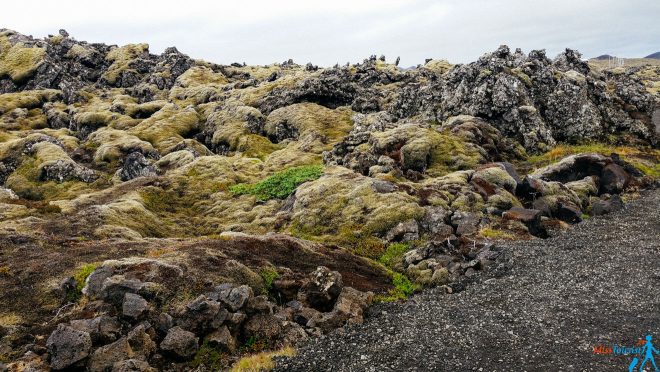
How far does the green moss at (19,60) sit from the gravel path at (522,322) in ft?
474

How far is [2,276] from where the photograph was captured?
82.1 feet

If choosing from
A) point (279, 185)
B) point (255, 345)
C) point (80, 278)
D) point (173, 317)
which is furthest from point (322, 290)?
point (279, 185)

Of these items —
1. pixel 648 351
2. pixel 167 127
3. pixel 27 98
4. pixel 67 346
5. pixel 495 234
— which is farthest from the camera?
pixel 27 98

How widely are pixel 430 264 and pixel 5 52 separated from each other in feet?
540

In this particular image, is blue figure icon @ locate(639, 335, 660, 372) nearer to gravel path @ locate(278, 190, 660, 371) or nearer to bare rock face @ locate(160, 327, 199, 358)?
gravel path @ locate(278, 190, 660, 371)

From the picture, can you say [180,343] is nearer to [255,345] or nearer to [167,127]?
[255,345]

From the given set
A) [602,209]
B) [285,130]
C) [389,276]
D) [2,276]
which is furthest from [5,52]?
[602,209]

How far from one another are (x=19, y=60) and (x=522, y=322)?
528ft

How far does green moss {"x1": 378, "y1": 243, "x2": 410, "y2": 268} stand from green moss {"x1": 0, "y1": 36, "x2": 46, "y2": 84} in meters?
138

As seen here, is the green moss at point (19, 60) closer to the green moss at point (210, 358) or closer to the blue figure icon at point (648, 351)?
the green moss at point (210, 358)

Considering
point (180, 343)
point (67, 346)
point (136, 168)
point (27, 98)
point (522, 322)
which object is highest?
point (27, 98)

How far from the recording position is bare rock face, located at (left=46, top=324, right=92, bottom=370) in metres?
18.2

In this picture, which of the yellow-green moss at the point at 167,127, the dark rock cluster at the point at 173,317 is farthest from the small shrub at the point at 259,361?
the yellow-green moss at the point at 167,127

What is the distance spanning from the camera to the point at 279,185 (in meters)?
56.1
